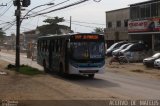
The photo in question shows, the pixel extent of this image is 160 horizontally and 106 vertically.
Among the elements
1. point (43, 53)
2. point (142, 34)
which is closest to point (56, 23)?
point (142, 34)

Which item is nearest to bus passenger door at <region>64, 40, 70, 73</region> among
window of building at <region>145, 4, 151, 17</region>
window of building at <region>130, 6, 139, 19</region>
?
window of building at <region>145, 4, 151, 17</region>

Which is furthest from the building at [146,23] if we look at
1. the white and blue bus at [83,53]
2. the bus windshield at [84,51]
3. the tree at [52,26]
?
the tree at [52,26]

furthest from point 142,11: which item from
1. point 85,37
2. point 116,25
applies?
point 85,37

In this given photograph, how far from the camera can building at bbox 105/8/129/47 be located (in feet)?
217

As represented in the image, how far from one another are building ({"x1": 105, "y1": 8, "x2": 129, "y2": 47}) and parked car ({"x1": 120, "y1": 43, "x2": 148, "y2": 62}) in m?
13.2

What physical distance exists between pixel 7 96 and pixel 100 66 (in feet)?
34.3

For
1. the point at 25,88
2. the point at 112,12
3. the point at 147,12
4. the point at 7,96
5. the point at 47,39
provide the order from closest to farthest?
the point at 7,96, the point at 25,88, the point at 47,39, the point at 147,12, the point at 112,12

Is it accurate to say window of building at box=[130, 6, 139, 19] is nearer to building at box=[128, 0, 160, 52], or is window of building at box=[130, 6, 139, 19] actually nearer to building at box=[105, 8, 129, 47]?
building at box=[128, 0, 160, 52]

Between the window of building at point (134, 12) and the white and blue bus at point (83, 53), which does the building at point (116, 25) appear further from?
the white and blue bus at point (83, 53)

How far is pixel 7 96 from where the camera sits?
1830 cm

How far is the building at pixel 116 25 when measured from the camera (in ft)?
217

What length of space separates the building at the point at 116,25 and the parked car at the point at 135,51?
43.4ft

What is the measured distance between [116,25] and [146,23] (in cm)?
1786

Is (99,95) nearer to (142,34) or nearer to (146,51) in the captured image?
(146,51)
